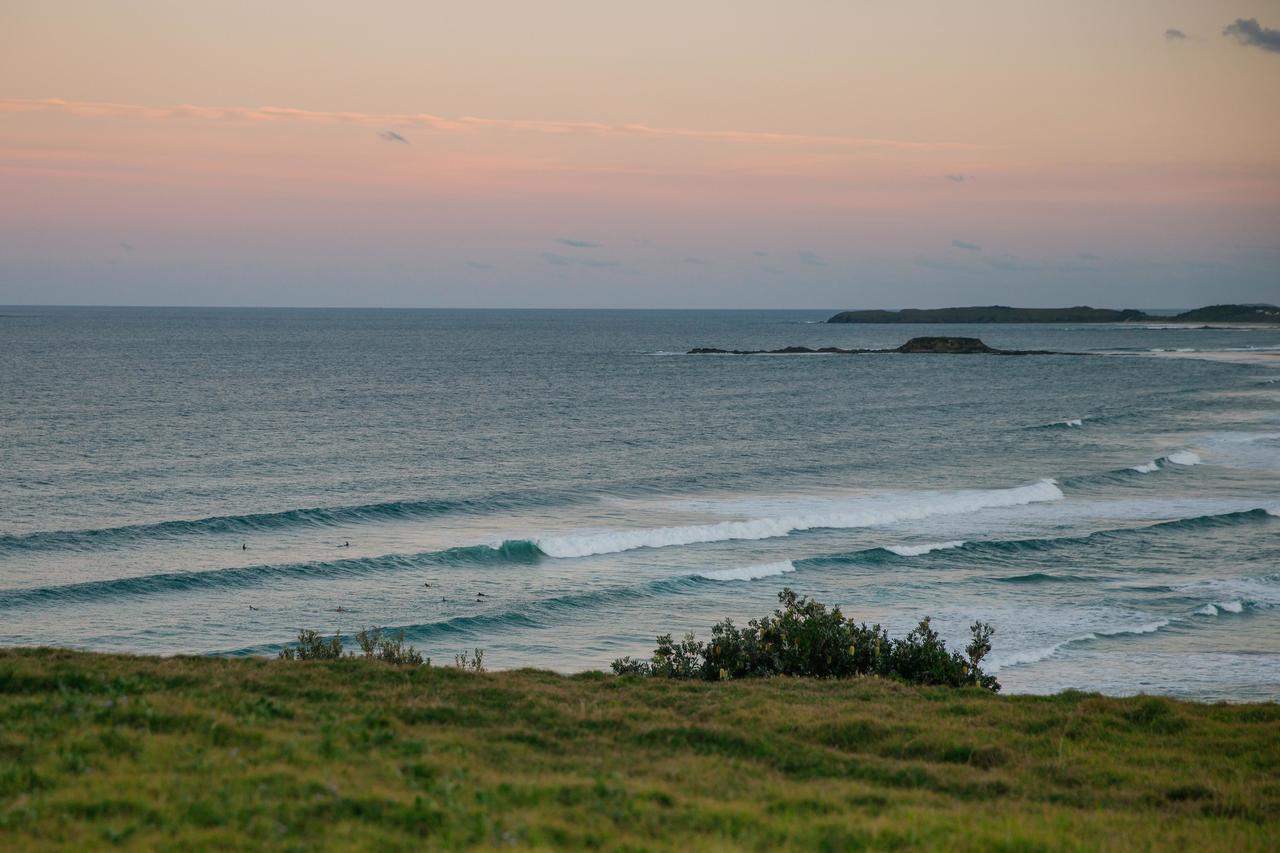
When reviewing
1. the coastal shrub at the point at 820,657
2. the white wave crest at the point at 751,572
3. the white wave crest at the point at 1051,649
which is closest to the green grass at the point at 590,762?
the coastal shrub at the point at 820,657

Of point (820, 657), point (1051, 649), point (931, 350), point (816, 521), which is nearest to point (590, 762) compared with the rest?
point (820, 657)

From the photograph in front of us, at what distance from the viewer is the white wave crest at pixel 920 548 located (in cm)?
3503

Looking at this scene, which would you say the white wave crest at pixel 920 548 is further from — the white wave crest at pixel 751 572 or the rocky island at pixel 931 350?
the rocky island at pixel 931 350

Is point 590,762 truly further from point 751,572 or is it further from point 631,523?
point 631,523

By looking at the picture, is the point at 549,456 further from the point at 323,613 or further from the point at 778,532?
the point at 323,613

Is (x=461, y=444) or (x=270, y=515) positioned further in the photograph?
(x=461, y=444)

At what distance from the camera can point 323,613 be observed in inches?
1085

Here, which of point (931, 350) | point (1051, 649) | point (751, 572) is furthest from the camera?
point (931, 350)

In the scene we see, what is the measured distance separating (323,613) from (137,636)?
13.9 ft

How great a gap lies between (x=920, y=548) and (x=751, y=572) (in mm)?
6555

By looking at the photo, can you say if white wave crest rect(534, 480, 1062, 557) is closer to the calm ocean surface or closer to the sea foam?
the calm ocean surface

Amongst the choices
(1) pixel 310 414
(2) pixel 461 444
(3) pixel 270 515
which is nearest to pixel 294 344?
(1) pixel 310 414

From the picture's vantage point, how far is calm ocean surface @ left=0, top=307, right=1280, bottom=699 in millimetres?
26562

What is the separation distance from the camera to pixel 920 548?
35.7 m
